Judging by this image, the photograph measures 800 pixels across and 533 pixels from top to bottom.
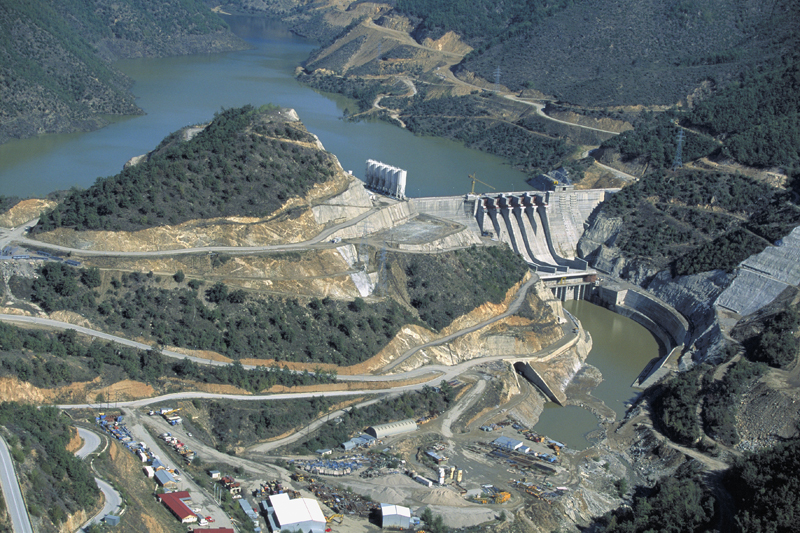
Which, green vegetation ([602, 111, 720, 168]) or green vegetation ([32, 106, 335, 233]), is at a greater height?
green vegetation ([32, 106, 335, 233])

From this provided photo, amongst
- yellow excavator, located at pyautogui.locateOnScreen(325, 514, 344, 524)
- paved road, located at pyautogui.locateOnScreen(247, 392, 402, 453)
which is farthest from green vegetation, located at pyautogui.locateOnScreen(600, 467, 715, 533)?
paved road, located at pyautogui.locateOnScreen(247, 392, 402, 453)

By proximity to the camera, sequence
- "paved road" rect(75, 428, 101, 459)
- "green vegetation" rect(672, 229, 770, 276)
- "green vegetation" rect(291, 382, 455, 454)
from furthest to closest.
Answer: "green vegetation" rect(672, 229, 770, 276) → "green vegetation" rect(291, 382, 455, 454) → "paved road" rect(75, 428, 101, 459)

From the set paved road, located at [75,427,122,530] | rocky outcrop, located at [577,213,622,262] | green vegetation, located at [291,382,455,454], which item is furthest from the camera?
rocky outcrop, located at [577,213,622,262]

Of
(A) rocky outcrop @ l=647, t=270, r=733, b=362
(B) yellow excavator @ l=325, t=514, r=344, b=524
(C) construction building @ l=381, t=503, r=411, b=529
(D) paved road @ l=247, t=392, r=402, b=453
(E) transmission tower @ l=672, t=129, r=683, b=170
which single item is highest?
(E) transmission tower @ l=672, t=129, r=683, b=170

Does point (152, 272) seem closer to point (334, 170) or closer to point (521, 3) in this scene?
point (334, 170)

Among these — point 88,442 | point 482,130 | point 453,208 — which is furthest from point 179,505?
point 482,130

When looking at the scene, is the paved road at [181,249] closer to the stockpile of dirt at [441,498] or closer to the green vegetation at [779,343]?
the stockpile of dirt at [441,498]

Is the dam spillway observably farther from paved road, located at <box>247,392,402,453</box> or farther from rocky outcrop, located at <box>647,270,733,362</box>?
paved road, located at <box>247,392,402,453</box>
